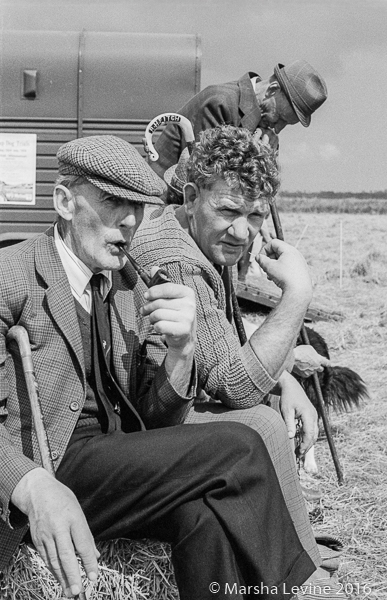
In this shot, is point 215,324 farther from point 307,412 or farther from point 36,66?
point 36,66

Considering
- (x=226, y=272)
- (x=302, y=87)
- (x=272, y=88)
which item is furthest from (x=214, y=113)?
(x=226, y=272)

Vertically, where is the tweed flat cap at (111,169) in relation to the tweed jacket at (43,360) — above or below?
above

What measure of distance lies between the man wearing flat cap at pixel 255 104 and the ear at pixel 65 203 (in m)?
2.25

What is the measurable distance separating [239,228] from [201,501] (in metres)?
1.05

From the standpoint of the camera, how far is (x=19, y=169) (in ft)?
23.4

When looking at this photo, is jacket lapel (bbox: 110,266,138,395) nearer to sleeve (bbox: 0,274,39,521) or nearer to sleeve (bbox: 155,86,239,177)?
sleeve (bbox: 0,274,39,521)

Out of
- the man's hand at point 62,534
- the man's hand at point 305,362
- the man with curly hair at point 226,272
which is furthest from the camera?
the man's hand at point 305,362


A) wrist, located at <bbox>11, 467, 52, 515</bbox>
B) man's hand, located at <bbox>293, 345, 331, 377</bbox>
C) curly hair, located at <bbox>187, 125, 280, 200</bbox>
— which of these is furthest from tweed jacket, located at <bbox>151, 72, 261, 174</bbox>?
wrist, located at <bbox>11, 467, 52, 515</bbox>

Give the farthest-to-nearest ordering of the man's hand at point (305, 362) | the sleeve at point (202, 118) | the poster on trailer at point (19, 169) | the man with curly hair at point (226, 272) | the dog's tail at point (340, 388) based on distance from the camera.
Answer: the poster on trailer at point (19, 169) → the dog's tail at point (340, 388) → the sleeve at point (202, 118) → the man's hand at point (305, 362) → the man with curly hair at point (226, 272)

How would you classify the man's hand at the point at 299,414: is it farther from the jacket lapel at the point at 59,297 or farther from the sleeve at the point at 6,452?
the sleeve at the point at 6,452

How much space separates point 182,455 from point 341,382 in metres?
3.35

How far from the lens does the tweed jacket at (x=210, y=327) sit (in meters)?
2.60

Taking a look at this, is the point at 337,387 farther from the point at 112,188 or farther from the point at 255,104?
the point at 112,188

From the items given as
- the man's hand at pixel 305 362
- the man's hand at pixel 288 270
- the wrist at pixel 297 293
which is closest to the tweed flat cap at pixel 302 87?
the man's hand at pixel 305 362
